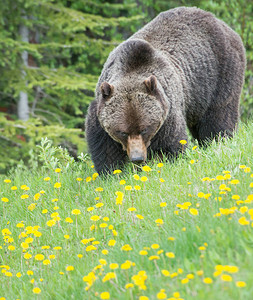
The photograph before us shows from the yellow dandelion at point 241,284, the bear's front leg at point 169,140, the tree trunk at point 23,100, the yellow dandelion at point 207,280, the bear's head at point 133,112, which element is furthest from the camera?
the tree trunk at point 23,100

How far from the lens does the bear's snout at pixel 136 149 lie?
509cm

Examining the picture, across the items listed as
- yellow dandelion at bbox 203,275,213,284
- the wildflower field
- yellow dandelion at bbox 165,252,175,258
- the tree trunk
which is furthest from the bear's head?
the tree trunk

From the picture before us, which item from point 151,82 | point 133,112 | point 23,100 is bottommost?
point 23,100

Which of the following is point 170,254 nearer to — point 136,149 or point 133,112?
point 136,149

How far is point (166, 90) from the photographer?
5.92 m

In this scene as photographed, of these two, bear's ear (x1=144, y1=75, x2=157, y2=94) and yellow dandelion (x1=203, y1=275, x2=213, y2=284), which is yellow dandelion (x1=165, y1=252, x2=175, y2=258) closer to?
yellow dandelion (x1=203, y1=275, x2=213, y2=284)

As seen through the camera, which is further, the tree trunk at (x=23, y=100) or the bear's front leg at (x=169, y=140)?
the tree trunk at (x=23, y=100)

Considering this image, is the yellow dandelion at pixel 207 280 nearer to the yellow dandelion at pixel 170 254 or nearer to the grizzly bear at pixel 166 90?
the yellow dandelion at pixel 170 254

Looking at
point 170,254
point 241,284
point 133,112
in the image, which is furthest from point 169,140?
point 241,284

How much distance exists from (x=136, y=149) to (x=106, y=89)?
0.79 metres

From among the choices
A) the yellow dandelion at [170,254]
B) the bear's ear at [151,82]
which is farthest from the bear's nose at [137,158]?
the yellow dandelion at [170,254]

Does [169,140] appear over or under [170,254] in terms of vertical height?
under

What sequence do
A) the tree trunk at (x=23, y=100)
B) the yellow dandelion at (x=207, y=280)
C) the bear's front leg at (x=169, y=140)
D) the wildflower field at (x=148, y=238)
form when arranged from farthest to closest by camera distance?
1. the tree trunk at (x=23, y=100)
2. the bear's front leg at (x=169, y=140)
3. the wildflower field at (x=148, y=238)
4. the yellow dandelion at (x=207, y=280)

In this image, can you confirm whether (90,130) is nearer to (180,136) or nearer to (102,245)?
(180,136)
